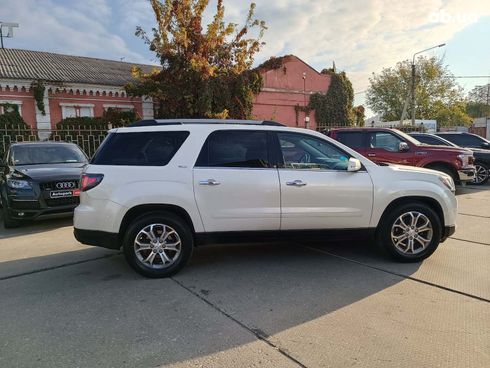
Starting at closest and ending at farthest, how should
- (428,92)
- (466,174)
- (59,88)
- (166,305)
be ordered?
(166,305) → (466,174) → (59,88) → (428,92)

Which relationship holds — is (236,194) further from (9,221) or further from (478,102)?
(478,102)

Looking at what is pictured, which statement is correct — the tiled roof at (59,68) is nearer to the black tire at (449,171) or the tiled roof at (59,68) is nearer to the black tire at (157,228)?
the black tire at (449,171)

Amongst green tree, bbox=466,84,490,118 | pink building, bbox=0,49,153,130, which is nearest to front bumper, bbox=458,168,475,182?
pink building, bbox=0,49,153,130

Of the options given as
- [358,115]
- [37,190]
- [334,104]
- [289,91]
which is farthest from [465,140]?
[358,115]

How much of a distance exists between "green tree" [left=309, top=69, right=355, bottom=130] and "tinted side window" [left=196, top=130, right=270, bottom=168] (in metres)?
27.1

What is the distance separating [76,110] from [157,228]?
73.5 feet

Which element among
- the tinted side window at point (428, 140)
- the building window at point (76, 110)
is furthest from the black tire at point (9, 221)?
the building window at point (76, 110)

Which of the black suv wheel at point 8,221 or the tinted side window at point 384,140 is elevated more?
the tinted side window at point 384,140

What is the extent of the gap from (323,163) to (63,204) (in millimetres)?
5189

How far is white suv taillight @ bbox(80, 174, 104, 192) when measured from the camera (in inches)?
Answer: 181

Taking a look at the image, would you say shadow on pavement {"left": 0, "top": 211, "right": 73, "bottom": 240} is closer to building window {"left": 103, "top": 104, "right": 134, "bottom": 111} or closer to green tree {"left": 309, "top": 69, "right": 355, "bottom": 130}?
building window {"left": 103, "top": 104, "right": 134, "bottom": 111}

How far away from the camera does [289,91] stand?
30.2 metres

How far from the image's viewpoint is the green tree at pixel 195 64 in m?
18.8

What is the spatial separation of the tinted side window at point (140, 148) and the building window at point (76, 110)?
21462mm
